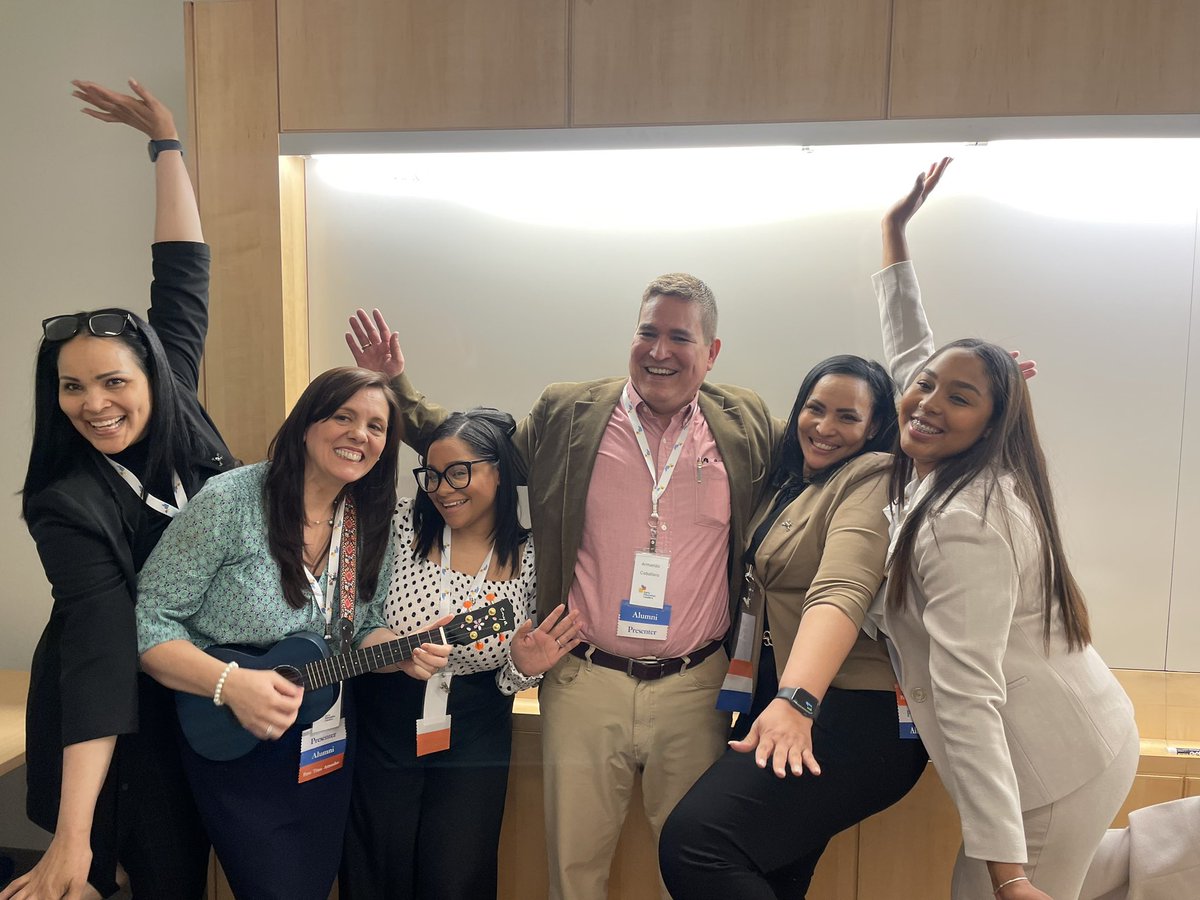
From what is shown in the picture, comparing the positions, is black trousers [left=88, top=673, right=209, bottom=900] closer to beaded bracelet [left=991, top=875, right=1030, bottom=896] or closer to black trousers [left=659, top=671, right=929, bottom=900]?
black trousers [left=659, top=671, right=929, bottom=900]

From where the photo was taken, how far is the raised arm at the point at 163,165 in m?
2.20

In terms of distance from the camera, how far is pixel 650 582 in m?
2.14

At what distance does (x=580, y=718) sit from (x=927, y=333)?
148 cm

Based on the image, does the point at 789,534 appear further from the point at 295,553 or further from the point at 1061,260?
the point at 1061,260

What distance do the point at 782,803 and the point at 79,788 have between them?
5.07 feet

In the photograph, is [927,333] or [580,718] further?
[927,333]

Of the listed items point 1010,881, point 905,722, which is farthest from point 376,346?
point 1010,881

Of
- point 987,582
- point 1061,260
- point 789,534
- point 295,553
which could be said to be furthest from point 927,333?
point 295,553

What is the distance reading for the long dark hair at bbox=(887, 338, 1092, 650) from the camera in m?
1.70

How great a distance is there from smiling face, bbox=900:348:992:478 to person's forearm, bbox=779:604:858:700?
422 millimetres

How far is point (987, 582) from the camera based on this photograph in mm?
1645

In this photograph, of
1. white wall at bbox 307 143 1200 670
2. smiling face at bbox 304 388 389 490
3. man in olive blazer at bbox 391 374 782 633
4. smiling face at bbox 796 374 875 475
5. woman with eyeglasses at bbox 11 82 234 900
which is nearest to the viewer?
woman with eyeglasses at bbox 11 82 234 900

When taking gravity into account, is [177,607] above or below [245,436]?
below

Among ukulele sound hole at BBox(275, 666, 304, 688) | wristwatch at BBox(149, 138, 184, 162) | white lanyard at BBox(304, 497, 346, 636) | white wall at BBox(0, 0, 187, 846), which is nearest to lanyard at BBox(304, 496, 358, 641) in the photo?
white lanyard at BBox(304, 497, 346, 636)
